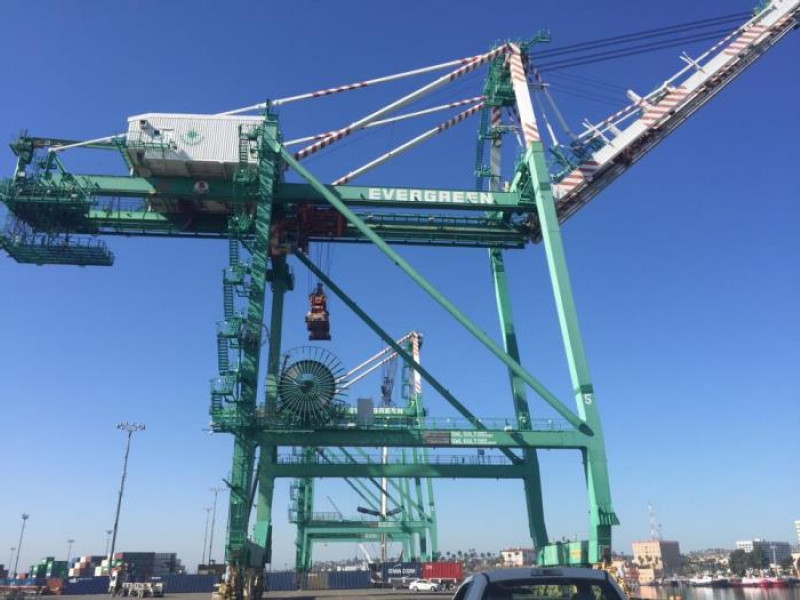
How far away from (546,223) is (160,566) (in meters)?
108

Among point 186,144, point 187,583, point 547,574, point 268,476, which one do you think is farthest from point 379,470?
point 187,583

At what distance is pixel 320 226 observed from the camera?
32.1 meters

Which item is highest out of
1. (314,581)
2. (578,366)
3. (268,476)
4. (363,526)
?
(578,366)

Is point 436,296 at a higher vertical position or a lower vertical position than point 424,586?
higher

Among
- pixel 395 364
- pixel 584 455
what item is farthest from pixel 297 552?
pixel 584 455

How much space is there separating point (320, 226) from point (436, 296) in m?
7.48

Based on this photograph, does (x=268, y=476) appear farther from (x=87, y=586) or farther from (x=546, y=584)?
(x=87, y=586)

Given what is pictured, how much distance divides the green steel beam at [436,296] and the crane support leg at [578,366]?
0.88 meters

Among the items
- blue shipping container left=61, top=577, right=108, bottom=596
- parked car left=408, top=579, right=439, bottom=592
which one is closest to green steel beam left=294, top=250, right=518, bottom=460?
parked car left=408, top=579, right=439, bottom=592

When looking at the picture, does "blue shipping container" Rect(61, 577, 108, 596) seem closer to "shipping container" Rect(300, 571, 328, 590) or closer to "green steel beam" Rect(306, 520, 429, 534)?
"shipping container" Rect(300, 571, 328, 590)

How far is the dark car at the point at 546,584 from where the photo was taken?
439 cm

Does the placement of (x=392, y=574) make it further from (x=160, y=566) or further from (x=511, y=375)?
(x=160, y=566)

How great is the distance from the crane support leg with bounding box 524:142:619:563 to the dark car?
75.7ft

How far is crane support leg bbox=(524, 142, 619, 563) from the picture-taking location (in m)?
25.8
